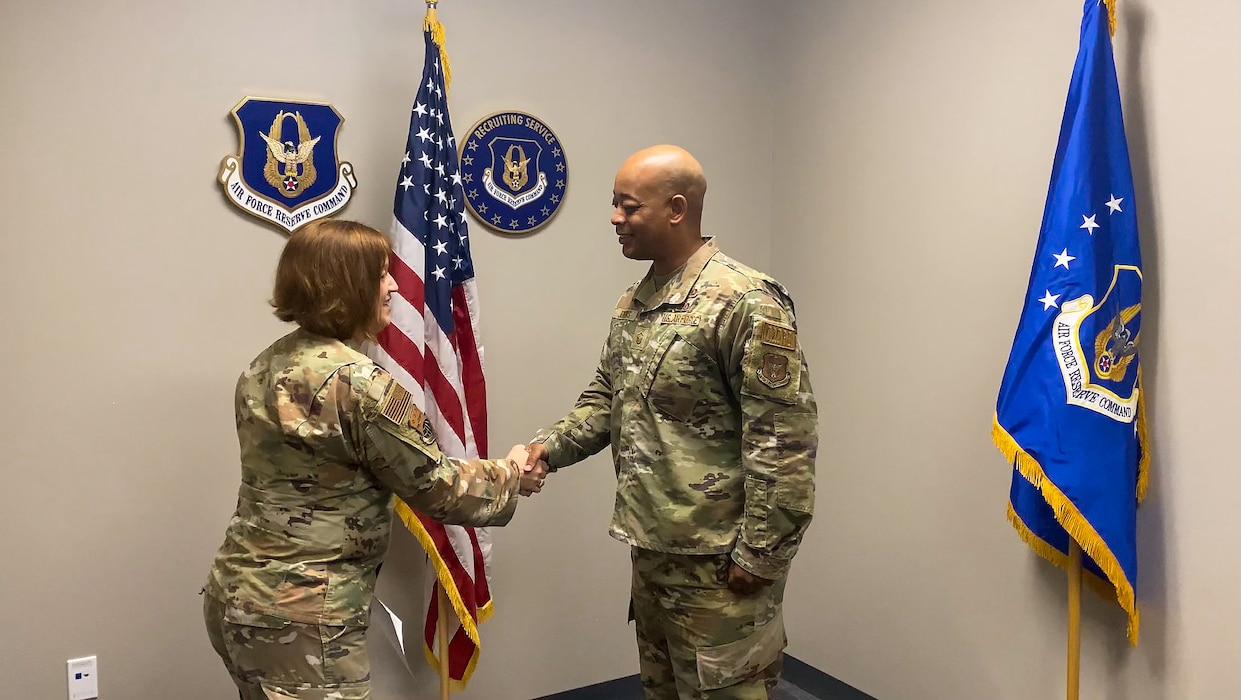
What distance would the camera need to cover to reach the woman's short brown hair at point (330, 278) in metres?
1.63

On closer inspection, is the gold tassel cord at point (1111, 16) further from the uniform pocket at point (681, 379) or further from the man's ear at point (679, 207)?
the uniform pocket at point (681, 379)

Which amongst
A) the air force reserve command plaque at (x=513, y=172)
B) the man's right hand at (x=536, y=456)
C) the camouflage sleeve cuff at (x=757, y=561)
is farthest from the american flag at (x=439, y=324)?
the camouflage sleeve cuff at (x=757, y=561)

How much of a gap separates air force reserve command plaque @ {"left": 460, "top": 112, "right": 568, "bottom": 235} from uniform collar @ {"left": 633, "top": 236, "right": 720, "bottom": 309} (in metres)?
0.92

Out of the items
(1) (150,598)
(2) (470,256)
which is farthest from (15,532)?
(2) (470,256)

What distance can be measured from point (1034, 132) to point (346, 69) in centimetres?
190

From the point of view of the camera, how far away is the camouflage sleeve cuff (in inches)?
67.7

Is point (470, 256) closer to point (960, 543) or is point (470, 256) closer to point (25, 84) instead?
point (25, 84)

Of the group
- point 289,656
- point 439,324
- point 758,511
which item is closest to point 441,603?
point 439,324

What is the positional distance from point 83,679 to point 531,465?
1314 mm

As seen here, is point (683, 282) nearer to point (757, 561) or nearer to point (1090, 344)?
point (757, 561)

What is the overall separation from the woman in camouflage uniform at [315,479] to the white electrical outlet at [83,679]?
87cm

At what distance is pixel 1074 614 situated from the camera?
2092mm

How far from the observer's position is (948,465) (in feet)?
8.43

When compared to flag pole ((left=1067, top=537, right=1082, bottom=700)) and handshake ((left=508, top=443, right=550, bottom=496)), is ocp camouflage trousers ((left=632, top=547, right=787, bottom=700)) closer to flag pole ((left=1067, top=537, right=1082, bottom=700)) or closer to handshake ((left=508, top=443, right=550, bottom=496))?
handshake ((left=508, top=443, right=550, bottom=496))
